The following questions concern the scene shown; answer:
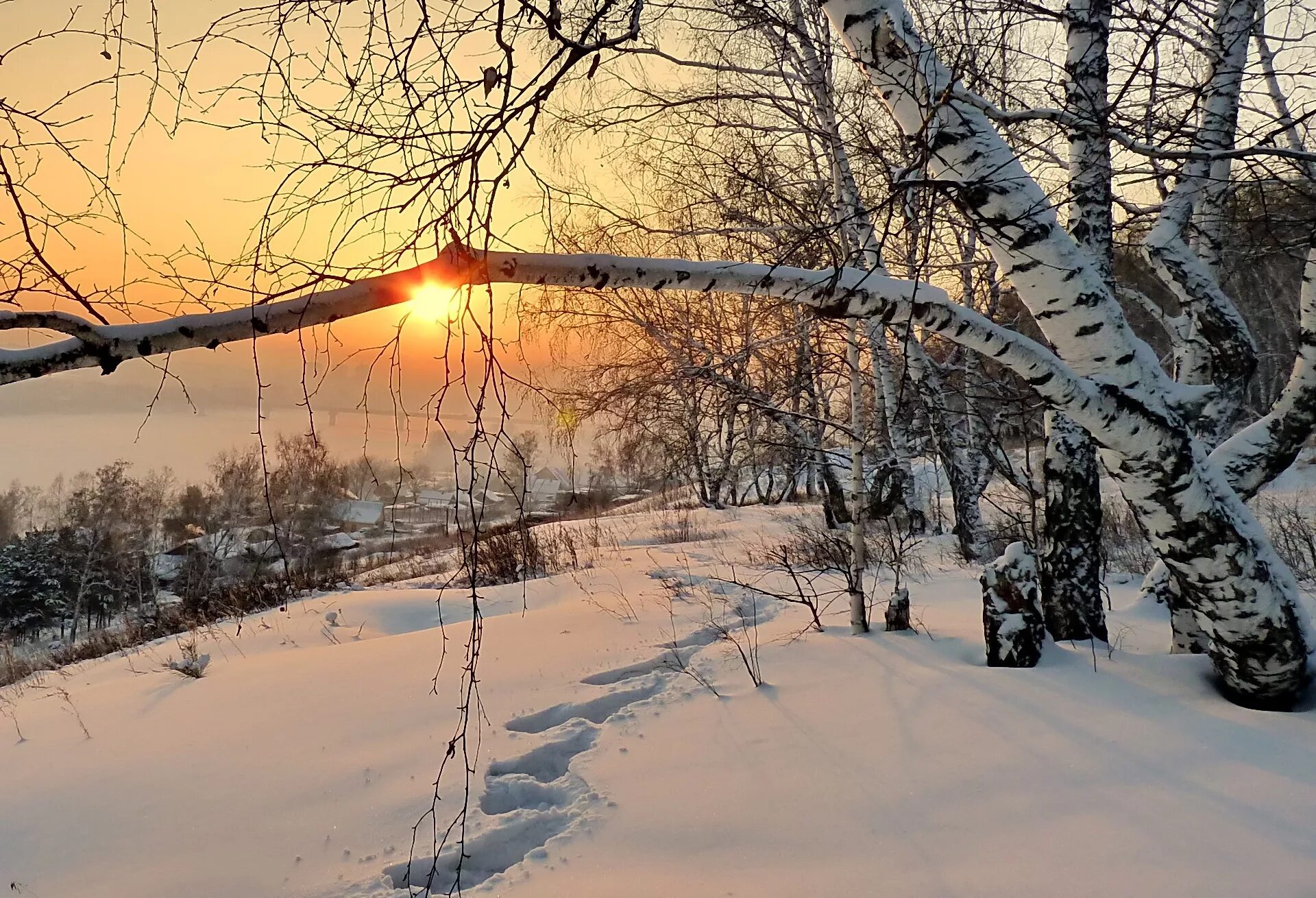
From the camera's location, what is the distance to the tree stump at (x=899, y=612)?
413cm

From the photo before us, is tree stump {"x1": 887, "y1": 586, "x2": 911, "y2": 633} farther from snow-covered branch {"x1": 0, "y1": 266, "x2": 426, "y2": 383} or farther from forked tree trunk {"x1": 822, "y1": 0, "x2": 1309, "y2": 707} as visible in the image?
snow-covered branch {"x1": 0, "y1": 266, "x2": 426, "y2": 383}

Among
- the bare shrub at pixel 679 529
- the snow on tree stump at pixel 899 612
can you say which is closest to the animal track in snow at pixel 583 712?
the snow on tree stump at pixel 899 612

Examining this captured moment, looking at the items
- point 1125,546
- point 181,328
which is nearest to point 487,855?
point 181,328

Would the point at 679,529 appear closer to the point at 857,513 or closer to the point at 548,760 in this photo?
the point at 857,513

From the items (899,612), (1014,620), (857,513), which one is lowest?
(899,612)

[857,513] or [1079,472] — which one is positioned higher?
[1079,472]

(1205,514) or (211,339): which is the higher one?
(211,339)

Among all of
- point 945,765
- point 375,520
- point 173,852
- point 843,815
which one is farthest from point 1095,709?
point 375,520

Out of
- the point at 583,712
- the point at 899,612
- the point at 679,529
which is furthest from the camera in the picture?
the point at 679,529

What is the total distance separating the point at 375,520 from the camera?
181ft

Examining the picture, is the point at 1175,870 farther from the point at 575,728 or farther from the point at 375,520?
the point at 375,520

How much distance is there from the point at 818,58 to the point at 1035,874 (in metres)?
4.68

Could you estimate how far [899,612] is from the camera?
13.6ft

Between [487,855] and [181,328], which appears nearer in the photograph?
[181,328]
